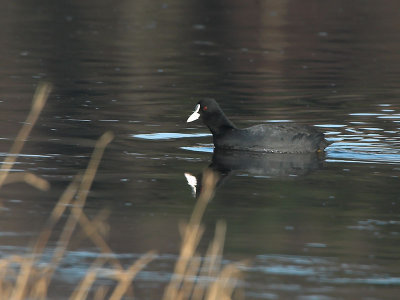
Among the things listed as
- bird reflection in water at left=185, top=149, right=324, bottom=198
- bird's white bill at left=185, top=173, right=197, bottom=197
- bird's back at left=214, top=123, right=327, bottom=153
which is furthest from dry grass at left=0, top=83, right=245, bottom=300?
bird's back at left=214, top=123, right=327, bottom=153

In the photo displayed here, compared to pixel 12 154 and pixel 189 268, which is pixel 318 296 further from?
pixel 12 154

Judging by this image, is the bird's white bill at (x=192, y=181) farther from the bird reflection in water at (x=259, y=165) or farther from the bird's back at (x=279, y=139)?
the bird's back at (x=279, y=139)

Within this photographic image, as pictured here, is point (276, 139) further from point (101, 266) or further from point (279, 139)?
point (101, 266)

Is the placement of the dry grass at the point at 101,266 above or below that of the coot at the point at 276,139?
above

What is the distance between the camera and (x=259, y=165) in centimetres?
1400

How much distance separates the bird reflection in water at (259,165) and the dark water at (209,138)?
0.28 ft

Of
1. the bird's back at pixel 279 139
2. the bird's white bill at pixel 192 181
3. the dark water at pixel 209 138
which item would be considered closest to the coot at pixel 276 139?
the bird's back at pixel 279 139

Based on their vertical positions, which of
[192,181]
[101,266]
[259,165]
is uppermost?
[101,266]

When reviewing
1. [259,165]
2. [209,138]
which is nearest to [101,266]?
[259,165]

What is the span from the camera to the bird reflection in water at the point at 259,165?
43.1 feet

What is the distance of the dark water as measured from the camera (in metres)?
9.12

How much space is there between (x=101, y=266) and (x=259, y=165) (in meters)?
5.64

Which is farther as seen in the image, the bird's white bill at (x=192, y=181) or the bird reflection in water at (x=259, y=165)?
the bird reflection in water at (x=259, y=165)

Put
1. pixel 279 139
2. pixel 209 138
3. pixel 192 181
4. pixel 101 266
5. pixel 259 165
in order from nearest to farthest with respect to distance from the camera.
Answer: pixel 101 266 → pixel 192 181 → pixel 259 165 → pixel 279 139 → pixel 209 138
